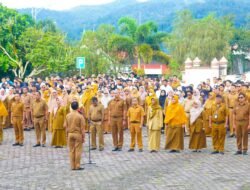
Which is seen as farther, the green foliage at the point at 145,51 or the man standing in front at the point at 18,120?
the green foliage at the point at 145,51

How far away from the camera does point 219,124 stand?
54.3ft

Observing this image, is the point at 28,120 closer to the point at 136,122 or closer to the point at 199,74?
the point at 136,122

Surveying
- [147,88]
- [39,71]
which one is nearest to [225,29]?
[39,71]

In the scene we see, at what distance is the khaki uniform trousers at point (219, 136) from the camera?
16547 mm

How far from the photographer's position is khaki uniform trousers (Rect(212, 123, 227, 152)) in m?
16.5

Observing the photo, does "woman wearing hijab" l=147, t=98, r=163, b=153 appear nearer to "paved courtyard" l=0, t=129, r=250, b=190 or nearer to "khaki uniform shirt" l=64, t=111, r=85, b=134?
"paved courtyard" l=0, t=129, r=250, b=190

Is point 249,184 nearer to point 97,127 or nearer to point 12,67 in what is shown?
point 97,127

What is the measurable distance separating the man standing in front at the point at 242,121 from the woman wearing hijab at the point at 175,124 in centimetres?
145

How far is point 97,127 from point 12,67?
80.3 ft

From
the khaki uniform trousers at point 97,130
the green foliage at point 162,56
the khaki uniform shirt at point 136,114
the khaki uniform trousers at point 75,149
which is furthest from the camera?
the green foliage at point 162,56

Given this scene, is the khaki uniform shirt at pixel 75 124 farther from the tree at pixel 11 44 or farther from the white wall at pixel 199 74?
the tree at pixel 11 44

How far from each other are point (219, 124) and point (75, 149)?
4.27m

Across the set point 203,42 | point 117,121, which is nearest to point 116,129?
point 117,121

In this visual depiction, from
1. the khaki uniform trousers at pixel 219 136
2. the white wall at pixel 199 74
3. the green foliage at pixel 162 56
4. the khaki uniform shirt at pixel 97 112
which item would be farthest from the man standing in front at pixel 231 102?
the green foliage at pixel 162 56
